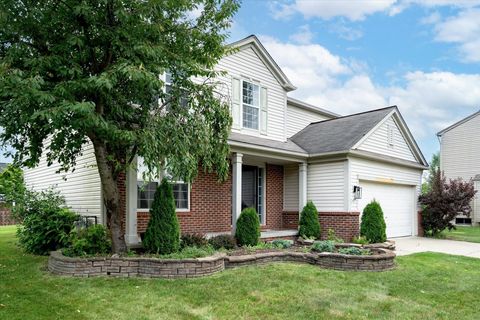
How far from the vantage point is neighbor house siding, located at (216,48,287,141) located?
13141mm

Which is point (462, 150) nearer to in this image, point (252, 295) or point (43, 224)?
point (252, 295)

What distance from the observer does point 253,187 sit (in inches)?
559

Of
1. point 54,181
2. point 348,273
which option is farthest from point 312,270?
point 54,181

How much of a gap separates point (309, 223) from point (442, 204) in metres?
6.84

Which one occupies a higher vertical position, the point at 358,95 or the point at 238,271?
the point at 358,95

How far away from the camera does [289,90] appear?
594 inches

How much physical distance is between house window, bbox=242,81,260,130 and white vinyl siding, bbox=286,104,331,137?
247 cm

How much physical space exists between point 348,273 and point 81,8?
23.4 feet

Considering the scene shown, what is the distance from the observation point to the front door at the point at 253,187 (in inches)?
555

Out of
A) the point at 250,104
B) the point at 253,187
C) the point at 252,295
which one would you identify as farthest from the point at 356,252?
the point at 250,104

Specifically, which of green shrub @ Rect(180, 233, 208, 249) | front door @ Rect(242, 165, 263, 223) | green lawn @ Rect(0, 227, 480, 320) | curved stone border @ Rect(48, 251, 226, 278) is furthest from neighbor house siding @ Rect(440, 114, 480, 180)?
curved stone border @ Rect(48, 251, 226, 278)

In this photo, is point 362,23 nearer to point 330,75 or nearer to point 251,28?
point 251,28

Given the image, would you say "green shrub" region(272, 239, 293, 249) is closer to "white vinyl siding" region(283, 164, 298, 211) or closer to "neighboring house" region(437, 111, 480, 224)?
"white vinyl siding" region(283, 164, 298, 211)

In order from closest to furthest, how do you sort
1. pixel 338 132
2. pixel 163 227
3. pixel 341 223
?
pixel 163 227 → pixel 341 223 → pixel 338 132
